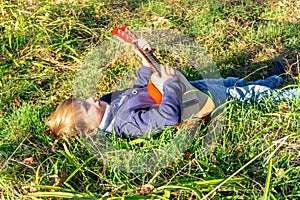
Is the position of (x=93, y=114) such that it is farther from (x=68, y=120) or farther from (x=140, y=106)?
(x=140, y=106)

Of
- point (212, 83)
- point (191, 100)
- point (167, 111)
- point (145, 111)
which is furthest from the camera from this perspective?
point (212, 83)

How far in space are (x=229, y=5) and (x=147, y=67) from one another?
6.17 ft

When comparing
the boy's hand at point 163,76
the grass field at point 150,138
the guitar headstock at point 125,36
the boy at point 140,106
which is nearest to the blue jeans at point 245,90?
the boy at point 140,106

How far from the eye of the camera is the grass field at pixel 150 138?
3102 millimetres

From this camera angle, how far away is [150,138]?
357 cm

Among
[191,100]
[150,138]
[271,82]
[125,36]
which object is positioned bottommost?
[150,138]

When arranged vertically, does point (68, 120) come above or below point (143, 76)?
below

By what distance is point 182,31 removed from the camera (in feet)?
17.3

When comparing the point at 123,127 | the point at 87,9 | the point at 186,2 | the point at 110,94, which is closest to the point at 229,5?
the point at 186,2

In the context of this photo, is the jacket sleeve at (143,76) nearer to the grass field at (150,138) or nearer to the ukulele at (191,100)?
the ukulele at (191,100)

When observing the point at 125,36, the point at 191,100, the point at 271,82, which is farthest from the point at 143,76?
the point at 271,82

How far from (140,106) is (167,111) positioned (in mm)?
330

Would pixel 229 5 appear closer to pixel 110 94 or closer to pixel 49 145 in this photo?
pixel 110 94

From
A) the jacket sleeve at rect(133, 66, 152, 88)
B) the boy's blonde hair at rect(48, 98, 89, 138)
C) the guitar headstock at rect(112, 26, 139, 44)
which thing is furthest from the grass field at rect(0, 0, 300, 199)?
the guitar headstock at rect(112, 26, 139, 44)
